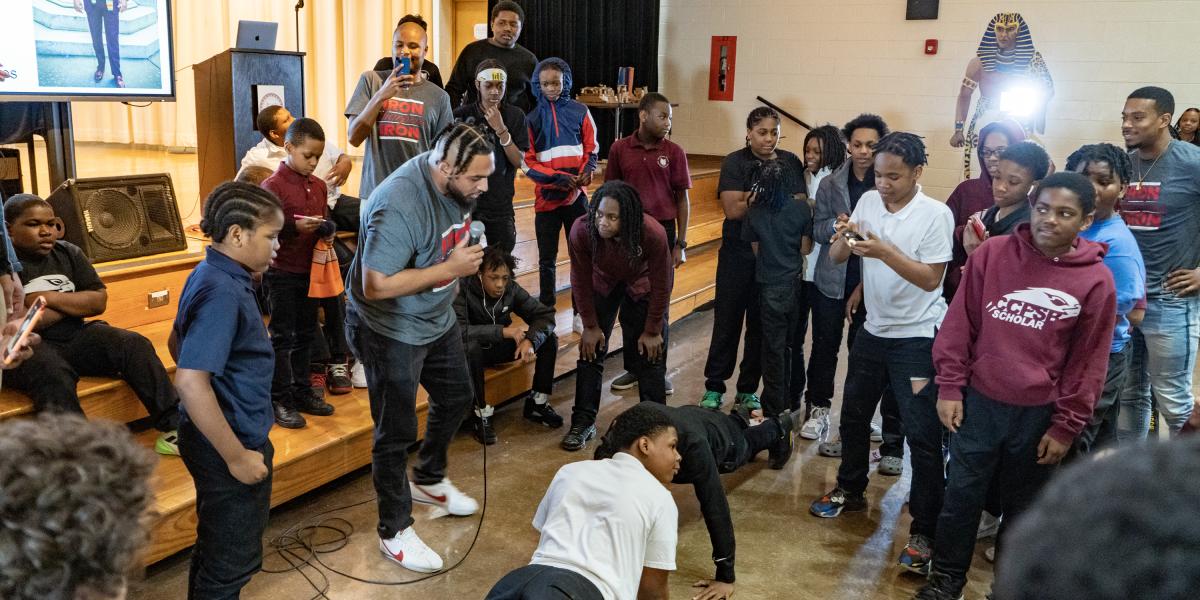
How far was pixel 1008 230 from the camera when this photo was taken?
3.12m

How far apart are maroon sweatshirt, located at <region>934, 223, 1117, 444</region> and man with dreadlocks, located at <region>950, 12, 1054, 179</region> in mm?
4622

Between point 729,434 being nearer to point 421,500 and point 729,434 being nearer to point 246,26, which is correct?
point 421,500

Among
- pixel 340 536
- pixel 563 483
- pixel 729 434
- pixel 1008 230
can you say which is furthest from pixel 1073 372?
pixel 340 536

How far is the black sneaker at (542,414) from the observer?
4.21m

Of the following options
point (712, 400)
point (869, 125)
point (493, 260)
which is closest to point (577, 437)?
point (712, 400)

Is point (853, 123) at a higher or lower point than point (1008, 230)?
higher

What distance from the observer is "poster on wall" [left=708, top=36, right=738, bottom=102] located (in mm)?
8992

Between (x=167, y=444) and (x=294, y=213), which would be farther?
(x=294, y=213)

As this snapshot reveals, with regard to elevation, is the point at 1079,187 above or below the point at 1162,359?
above

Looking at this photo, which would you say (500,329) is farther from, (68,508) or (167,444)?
(68,508)

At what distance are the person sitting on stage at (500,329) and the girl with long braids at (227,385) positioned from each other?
69.3 inches

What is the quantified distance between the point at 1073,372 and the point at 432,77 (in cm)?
353

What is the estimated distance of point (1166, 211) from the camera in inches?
134

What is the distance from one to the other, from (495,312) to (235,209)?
6.73 feet
